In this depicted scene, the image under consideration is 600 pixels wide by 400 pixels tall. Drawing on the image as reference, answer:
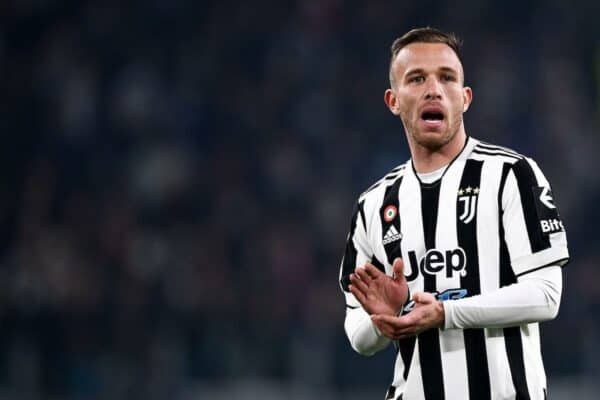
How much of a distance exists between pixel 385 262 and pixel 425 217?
0.19m

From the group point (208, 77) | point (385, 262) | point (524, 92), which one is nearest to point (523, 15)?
point (524, 92)

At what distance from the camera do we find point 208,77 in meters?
9.91

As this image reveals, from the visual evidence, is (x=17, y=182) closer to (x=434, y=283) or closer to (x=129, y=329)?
(x=129, y=329)

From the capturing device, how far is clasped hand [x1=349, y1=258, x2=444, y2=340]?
2740mm

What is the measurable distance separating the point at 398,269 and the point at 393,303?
100 millimetres

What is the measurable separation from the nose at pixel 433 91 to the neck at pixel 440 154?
133 millimetres

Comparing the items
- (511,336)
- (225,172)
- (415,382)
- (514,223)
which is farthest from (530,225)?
(225,172)

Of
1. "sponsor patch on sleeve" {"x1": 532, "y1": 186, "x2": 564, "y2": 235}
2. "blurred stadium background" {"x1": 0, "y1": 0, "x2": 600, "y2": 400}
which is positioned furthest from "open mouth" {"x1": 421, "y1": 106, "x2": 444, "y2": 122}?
"blurred stadium background" {"x1": 0, "y1": 0, "x2": 600, "y2": 400}

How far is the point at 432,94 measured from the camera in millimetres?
3029

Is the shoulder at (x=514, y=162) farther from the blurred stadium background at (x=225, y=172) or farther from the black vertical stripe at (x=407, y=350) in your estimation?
the blurred stadium background at (x=225, y=172)

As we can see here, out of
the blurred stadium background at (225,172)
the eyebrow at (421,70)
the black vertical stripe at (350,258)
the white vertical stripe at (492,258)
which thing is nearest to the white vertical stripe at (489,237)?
the white vertical stripe at (492,258)

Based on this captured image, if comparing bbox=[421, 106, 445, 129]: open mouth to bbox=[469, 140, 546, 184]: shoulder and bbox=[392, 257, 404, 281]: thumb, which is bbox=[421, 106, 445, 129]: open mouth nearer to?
bbox=[469, 140, 546, 184]: shoulder

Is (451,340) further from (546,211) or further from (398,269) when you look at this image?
(546,211)

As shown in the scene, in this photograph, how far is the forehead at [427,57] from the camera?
306cm
